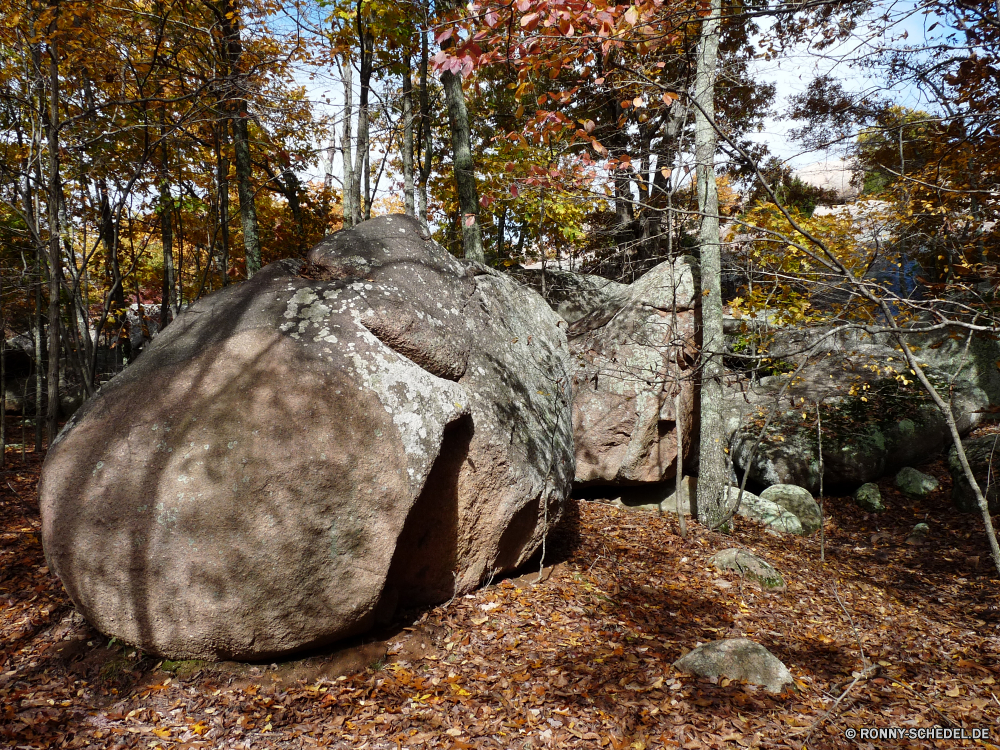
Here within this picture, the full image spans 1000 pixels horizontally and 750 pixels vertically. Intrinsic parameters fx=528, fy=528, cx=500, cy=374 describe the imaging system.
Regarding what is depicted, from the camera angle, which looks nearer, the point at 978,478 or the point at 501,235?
the point at 978,478

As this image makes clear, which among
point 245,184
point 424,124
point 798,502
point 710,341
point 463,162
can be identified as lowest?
point 798,502

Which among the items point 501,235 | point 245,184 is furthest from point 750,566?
point 501,235

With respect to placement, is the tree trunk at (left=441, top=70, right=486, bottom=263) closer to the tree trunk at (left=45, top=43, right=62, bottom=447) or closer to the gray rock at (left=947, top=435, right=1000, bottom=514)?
the tree trunk at (left=45, top=43, right=62, bottom=447)

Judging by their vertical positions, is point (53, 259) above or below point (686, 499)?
above

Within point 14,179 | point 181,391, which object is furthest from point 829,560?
point 14,179

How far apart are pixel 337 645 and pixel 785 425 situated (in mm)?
8300

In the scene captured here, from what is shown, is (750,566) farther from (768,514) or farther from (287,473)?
(287,473)

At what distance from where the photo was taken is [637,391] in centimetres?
789

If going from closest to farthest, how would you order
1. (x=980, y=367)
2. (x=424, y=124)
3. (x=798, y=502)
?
(x=798, y=502) → (x=980, y=367) → (x=424, y=124)

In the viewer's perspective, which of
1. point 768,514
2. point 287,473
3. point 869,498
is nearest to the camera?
point 287,473

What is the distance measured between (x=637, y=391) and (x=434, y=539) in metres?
4.57

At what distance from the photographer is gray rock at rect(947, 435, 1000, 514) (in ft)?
24.1

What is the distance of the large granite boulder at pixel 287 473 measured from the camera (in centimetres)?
331

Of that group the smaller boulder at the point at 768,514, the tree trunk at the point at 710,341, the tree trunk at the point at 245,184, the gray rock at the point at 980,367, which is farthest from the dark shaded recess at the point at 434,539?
the gray rock at the point at 980,367
